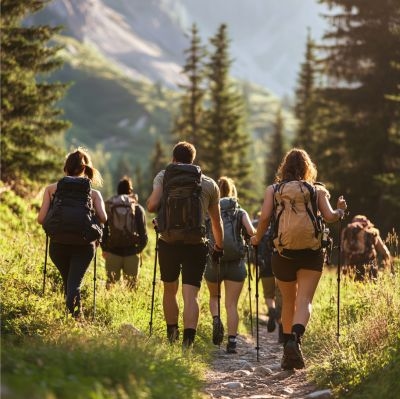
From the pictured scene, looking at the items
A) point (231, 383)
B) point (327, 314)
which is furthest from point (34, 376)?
point (327, 314)

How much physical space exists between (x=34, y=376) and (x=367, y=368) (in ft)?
10.7

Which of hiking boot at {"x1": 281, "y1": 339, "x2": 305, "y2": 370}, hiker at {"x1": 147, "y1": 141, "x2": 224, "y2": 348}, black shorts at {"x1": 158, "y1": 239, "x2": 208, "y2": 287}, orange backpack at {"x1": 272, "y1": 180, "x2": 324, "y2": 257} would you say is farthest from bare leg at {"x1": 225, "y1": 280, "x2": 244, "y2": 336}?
orange backpack at {"x1": 272, "y1": 180, "x2": 324, "y2": 257}

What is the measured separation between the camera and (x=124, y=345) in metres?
5.82

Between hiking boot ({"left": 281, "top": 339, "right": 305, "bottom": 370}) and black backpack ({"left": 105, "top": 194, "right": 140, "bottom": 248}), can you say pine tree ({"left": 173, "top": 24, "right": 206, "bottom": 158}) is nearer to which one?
black backpack ({"left": 105, "top": 194, "right": 140, "bottom": 248})

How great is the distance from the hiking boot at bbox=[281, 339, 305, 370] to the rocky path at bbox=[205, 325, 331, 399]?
98mm

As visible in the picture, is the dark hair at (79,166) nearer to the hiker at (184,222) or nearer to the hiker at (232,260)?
the hiker at (184,222)

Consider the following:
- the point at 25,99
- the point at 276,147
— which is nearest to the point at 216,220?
the point at 25,99

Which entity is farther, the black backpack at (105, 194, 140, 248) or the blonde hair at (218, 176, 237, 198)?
the black backpack at (105, 194, 140, 248)

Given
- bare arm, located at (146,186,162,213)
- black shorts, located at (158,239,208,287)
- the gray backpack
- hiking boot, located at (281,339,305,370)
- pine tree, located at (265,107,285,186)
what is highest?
pine tree, located at (265,107,285,186)

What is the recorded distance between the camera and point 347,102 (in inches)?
1033

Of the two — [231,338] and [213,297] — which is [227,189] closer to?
[213,297]

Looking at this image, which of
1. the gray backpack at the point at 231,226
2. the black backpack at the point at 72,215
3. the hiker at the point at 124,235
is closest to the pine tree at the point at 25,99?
the hiker at the point at 124,235

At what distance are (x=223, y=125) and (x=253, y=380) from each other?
3407 centimetres

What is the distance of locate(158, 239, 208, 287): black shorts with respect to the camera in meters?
7.64
